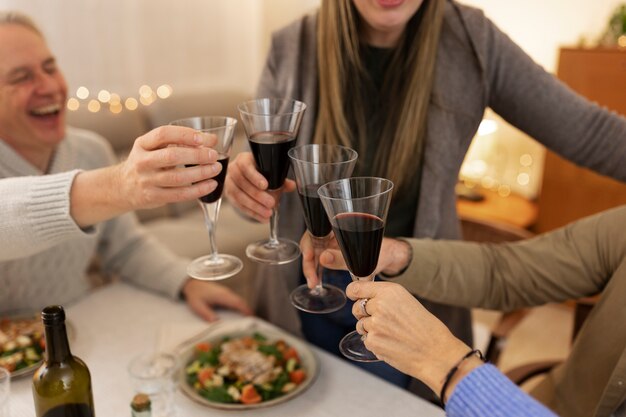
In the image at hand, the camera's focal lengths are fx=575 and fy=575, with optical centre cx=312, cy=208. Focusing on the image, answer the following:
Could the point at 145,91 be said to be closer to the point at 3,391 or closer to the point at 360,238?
the point at 3,391

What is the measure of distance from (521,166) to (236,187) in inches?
126

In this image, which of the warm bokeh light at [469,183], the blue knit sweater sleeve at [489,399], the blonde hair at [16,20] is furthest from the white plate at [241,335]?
the warm bokeh light at [469,183]

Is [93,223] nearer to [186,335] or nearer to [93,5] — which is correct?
[186,335]

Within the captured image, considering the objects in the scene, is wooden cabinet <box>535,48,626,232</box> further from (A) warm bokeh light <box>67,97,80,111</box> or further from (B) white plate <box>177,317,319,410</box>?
(A) warm bokeh light <box>67,97,80,111</box>

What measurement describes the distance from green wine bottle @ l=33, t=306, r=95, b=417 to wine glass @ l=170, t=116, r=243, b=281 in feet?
0.82

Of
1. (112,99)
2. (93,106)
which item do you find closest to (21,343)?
(93,106)

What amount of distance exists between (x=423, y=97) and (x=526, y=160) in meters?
2.75

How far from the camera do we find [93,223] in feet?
3.80

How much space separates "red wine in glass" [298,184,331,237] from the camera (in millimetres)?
990

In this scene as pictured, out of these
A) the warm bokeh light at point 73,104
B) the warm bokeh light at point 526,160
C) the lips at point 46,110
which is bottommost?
the warm bokeh light at point 526,160

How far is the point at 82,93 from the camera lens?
3.69 metres

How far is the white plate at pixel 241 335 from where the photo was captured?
3.93ft

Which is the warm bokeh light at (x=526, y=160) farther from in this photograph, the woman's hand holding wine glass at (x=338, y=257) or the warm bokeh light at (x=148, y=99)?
the woman's hand holding wine glass at (x=338, y=257)

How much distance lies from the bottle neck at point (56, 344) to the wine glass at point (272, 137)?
14.2 inches
